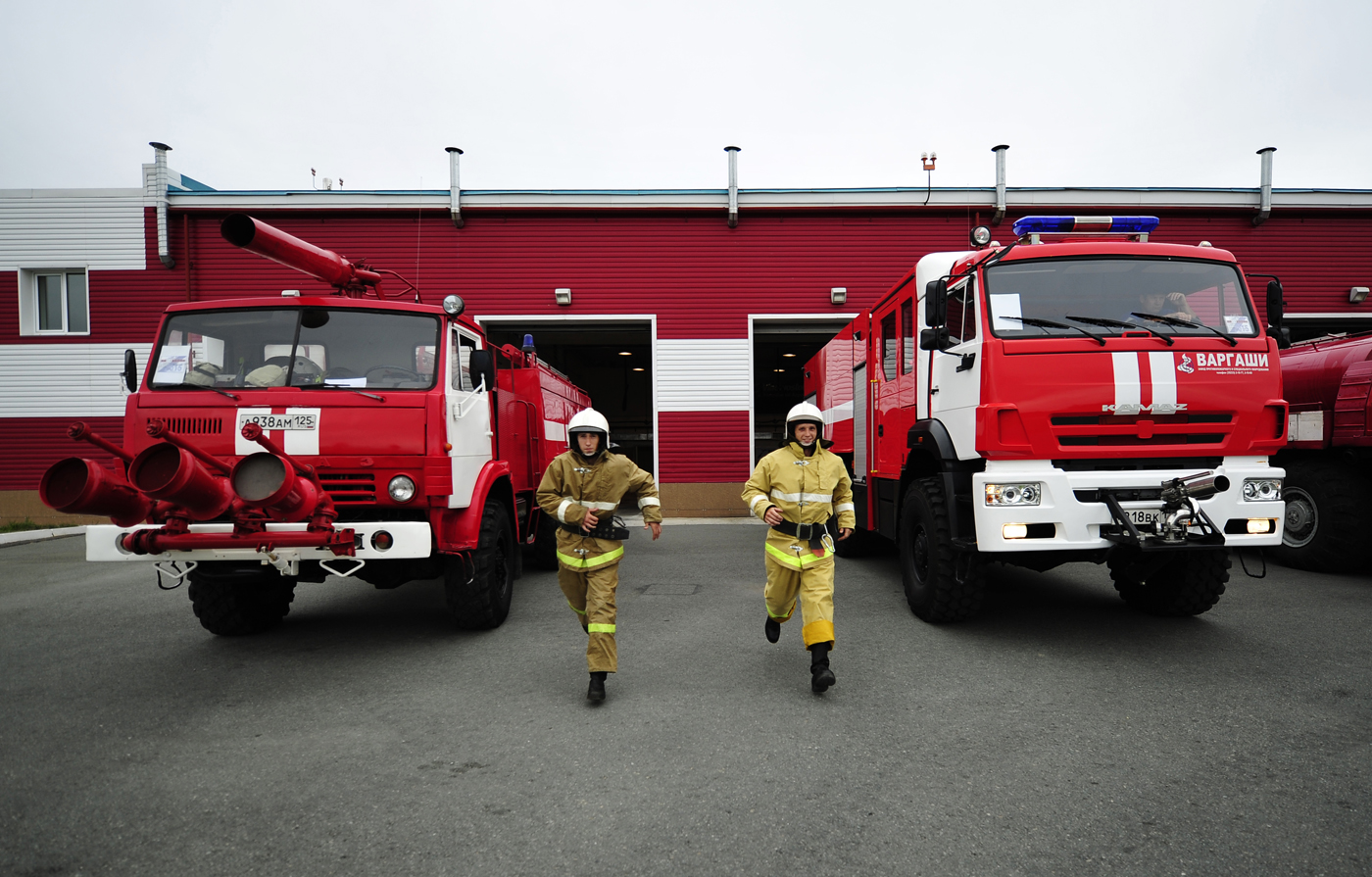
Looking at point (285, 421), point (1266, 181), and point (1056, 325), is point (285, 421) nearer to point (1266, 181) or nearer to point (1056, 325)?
point (1056, 325)

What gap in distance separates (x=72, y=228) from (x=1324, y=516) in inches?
780

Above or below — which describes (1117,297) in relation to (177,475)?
above

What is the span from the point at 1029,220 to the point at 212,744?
6236 millimetres

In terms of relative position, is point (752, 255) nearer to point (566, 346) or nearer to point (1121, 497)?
point (566, 346)

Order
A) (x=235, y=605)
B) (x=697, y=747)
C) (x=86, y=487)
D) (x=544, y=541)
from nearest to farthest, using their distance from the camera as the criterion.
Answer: (x=697, y=747), (x=86, y=487), (x=235, y=605), (x=544, y=541)

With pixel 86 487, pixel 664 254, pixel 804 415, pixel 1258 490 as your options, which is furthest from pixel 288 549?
pixel 664 254

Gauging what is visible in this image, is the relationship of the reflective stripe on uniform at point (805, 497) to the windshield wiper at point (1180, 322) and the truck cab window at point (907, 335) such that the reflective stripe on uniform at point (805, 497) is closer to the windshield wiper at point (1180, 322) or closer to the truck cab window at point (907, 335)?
the truck cab window at point (907, 335)

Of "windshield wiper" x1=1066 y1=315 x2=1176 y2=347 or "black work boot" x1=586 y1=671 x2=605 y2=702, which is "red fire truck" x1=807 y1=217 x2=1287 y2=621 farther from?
"black work boot" x1=586 y1=671 x2=605 y2=702

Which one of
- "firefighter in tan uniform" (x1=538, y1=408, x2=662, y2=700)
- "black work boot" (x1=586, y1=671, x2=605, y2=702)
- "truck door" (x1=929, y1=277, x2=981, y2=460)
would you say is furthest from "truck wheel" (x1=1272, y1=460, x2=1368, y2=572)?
"black work boot" (x1=586, y1=671, x2=605, y2=702)

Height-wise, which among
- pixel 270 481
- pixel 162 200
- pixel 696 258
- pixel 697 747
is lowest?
pixel 697 747

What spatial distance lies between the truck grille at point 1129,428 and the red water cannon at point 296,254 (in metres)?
5.38

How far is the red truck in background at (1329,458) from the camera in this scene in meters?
7.22

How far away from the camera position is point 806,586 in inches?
168

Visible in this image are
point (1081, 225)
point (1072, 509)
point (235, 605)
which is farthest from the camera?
point (1081, 225)
